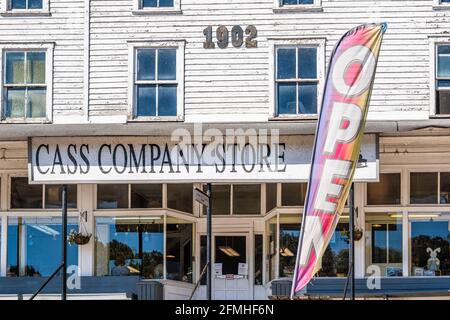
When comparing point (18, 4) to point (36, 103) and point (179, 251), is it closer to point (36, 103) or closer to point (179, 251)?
point (36, 103)

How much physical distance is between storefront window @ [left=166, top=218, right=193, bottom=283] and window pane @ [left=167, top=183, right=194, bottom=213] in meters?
0.25

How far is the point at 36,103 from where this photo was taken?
17.5m

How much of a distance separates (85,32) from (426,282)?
762cm

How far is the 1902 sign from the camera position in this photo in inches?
684

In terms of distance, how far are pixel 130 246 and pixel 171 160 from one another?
2371 millimetres

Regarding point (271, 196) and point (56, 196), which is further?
point (271, 196)

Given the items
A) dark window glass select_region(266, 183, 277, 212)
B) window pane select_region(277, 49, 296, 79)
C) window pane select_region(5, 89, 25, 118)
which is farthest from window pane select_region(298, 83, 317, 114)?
window pane select_region(5, 89, 25, 118)

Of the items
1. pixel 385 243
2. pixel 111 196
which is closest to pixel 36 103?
pixel 111 196

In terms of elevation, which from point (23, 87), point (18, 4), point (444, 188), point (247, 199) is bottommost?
point (247, 199)

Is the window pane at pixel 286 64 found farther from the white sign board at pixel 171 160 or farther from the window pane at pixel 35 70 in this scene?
the window pane at pixel 35 70

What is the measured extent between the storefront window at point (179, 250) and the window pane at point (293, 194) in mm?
1824

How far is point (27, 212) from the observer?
56.0 feet
